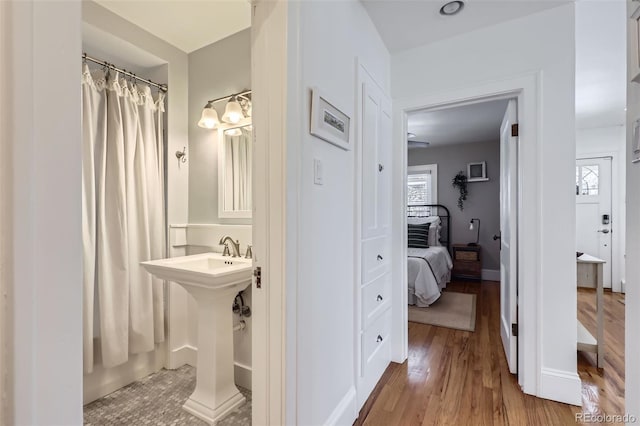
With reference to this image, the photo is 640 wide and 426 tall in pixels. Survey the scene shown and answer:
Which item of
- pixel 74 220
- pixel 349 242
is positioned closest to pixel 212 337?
pixel 349 242

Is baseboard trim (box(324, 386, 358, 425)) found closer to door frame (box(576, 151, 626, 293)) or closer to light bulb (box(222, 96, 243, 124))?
light bulb (box(222, 96, 243, 124))

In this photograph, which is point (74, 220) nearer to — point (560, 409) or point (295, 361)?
point (295, 361)

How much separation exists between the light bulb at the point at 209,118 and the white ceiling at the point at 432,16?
123 cm

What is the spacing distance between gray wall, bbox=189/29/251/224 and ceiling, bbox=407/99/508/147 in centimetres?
203

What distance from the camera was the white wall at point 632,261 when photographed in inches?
43.0

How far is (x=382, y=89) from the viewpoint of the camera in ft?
7.37

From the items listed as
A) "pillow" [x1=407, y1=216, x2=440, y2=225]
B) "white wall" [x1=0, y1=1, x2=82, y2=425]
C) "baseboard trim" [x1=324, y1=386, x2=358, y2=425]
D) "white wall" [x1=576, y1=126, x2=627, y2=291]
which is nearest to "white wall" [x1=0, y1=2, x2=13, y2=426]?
"white wall" [x1=0, y1=1, x2=82, y2=425]

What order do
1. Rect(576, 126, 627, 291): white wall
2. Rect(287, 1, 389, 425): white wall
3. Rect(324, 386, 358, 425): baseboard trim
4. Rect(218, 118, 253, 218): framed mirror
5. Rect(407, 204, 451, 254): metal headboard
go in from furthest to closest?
Rect(407, 204, 451, 254): metal headboard < Rect(576, 126, 627, 291): white wall < Rect(218, 118, 253, 218): framed mirror < Rect(324, 386, 358, 425): baseboard trim < Rect(287, 1, 389, 425): white wall

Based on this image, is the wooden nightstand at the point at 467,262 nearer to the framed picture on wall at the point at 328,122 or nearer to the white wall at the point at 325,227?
the white wall at the point at 325,227

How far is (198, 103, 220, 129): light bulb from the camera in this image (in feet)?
7.19

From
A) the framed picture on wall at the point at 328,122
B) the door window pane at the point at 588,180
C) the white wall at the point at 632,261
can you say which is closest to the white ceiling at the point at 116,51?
the framed picture on wall at the point at 328,122

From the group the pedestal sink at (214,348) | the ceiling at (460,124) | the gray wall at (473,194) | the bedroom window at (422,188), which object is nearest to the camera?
the pedestal sink at (214,348)

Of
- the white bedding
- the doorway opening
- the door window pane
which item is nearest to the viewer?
the doorway opening

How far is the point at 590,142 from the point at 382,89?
4526mm
